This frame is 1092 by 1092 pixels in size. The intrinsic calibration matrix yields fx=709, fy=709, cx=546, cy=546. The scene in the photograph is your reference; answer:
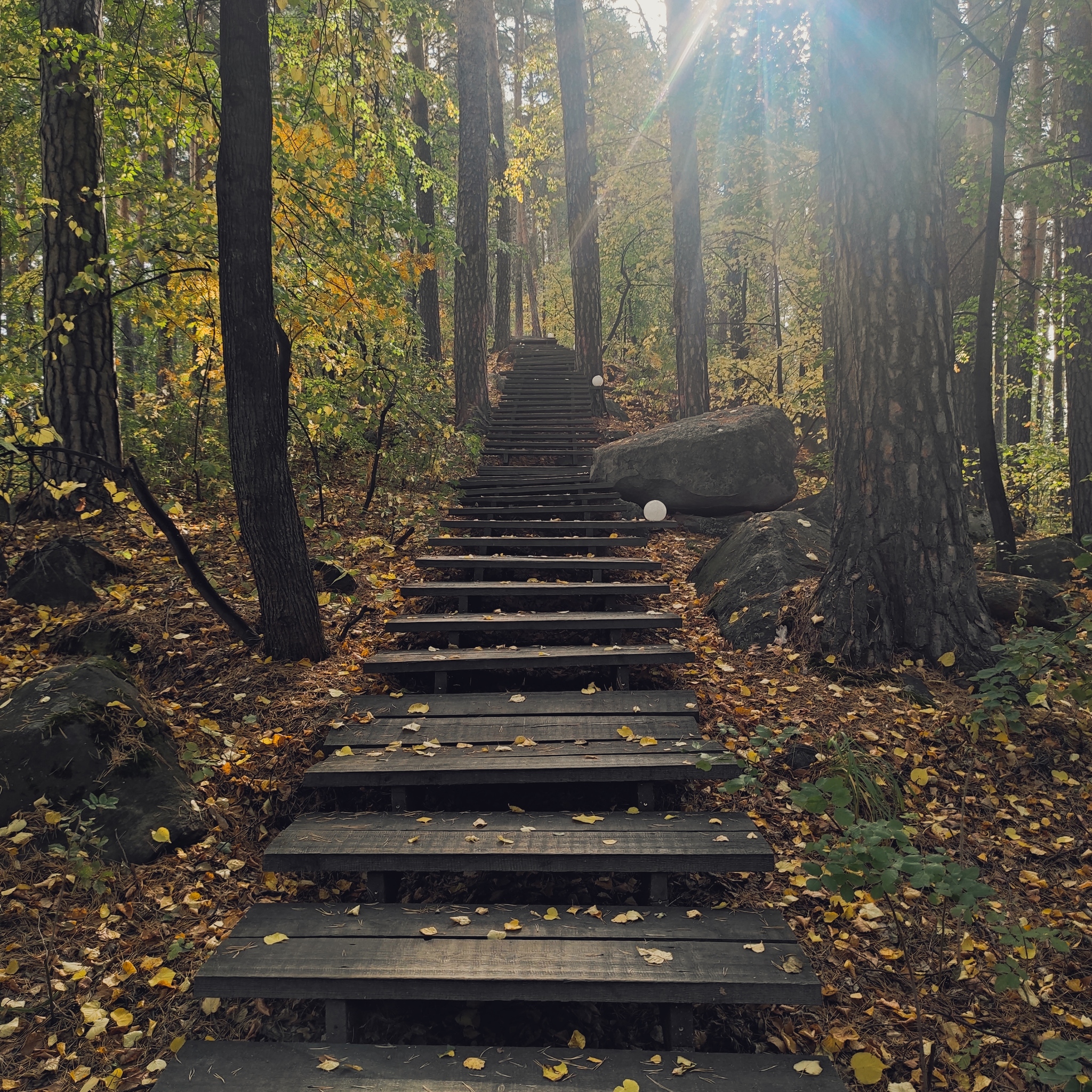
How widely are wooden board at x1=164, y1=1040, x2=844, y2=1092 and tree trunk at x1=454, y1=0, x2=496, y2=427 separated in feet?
28.6

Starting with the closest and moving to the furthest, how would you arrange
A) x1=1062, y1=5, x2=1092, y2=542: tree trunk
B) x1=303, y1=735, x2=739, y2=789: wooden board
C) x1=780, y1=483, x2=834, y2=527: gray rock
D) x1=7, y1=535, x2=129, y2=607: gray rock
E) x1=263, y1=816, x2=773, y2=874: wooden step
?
x1=263, y1=816, x2=773, y2=874: wooden step → x1=303, y1=735, x2=739, y2=789: wooden board → x1=7, y1=535, x2=129, y2=607: gray rock → x1=780, y1=483, x2=834, y2=527: gray rock → x1=1062, y1=5, x2=1092, y2=542: tree trunk

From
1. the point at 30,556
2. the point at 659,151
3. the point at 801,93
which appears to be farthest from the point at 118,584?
the point at 659,151

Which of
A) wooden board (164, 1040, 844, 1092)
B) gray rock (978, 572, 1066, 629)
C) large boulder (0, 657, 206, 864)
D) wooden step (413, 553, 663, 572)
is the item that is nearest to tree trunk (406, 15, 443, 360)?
wooden step (413, 553, 663, 572)

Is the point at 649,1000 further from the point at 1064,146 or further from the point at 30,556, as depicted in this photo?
the point at 1064,146

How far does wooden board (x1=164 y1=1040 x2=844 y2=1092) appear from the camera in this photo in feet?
6.70

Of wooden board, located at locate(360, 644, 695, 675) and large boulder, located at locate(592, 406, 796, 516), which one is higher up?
large boulder, located at locate(592, 406, 796, 516)

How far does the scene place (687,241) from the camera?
1066 centimetres

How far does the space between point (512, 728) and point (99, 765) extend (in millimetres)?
1843

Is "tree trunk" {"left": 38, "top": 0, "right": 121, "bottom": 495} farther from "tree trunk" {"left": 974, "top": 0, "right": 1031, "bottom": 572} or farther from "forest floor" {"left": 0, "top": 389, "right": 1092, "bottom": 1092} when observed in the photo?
"tree trunk" {"left": 974, "top": 0, "right": 1031, "bottom": 572}

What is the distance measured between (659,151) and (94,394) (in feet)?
48.3

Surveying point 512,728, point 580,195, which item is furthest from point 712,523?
point 580,195

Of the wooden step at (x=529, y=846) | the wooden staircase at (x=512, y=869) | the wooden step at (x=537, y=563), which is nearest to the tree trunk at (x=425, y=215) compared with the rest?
the wooden step at (x=537, y=563)

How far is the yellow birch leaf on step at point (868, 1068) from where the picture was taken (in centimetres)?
209

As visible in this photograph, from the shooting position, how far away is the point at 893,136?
13.5 ft
